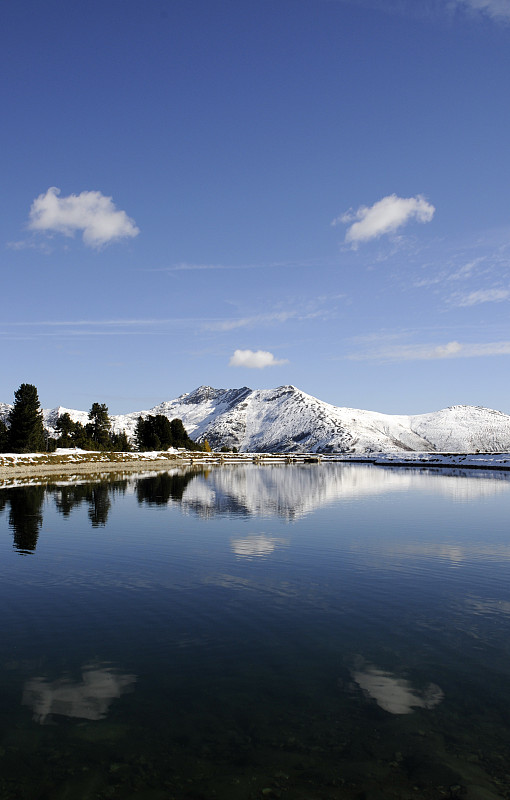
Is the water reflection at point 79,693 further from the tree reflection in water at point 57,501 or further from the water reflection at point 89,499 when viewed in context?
the water reflection at point 89,499

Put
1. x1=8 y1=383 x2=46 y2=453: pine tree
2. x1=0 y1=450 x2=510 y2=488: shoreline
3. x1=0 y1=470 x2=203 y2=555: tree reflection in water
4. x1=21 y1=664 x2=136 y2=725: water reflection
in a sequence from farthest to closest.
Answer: x1=8 y1=383 x2=46 y2=453: pine tree → x1=0 y1=450 x2=510 y2=488: shoreline → x1=0 y1=470 x2=203 y2=555: tree reflection in water → x1=21 y1=664 x2=136 y2=725: water reflection

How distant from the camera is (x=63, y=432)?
165875mm

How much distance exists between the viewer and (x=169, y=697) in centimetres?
1212

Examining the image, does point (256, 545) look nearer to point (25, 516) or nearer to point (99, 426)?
point (25, 516)

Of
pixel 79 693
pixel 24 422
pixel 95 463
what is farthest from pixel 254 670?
pixel 24 422

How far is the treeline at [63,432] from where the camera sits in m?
120

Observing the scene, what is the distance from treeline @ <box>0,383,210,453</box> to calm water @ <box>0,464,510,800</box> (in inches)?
3824

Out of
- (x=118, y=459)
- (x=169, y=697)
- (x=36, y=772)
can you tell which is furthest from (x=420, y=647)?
(x=118, y=459)

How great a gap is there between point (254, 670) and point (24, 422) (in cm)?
11758

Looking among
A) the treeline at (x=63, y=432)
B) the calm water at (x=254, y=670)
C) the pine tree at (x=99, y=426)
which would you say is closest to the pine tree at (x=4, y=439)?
the treeline at (x=63, y=432)

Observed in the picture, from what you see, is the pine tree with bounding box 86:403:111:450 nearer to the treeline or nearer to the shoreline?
the treeline

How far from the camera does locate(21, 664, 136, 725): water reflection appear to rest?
1141cm

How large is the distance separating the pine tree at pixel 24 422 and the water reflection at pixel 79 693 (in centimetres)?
11516

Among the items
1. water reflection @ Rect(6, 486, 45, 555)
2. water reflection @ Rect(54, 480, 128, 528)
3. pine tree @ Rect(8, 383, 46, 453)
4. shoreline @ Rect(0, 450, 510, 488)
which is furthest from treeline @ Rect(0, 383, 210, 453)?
water reflection @ Rect(6, 486, 45, 555)
